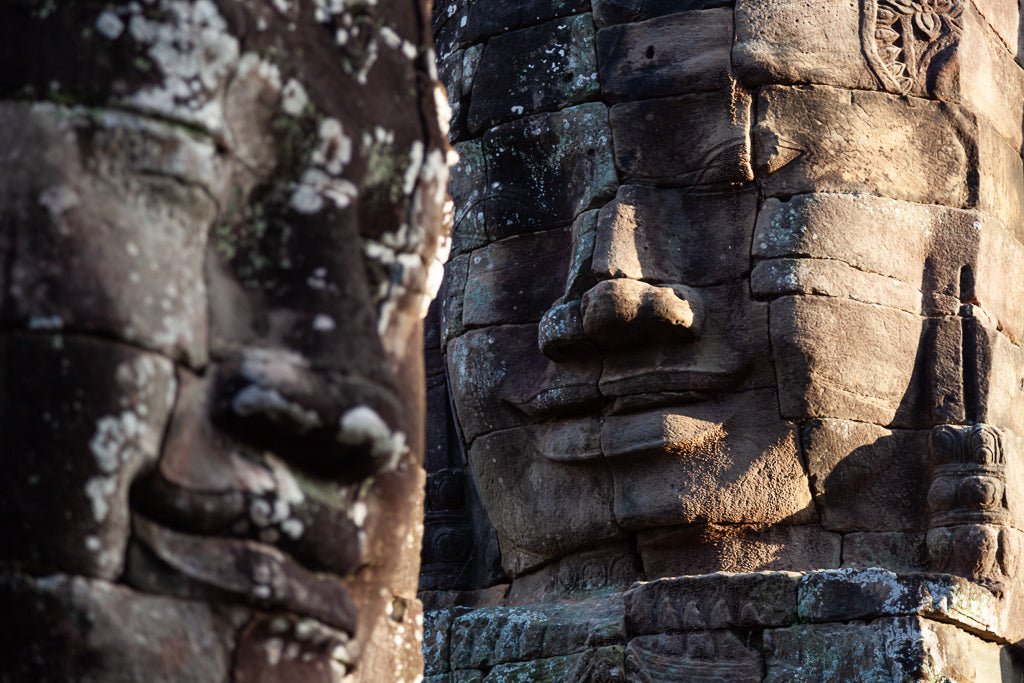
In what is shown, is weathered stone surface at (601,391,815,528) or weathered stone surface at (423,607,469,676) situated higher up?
weathered stone surface at (601,391,815,528)

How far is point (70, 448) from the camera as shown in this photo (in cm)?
251

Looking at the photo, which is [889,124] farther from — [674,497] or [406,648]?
[406,648]

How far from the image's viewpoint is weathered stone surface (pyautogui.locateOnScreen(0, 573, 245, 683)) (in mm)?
2457

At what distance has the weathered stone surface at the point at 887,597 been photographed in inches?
262

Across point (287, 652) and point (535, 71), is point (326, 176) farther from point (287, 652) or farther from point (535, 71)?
point (535, 71)

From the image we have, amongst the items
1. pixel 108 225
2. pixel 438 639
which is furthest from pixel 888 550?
pixel 108 225

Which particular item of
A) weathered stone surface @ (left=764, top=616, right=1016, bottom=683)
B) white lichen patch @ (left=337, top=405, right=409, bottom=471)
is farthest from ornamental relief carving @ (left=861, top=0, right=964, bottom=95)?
white lichen patch @ (left=337, top=405, right=409, bottom=471)

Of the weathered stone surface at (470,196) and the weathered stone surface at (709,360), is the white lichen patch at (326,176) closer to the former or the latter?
the weathered stone surface at (709,360)

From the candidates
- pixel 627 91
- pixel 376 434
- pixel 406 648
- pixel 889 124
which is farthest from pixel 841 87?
pixel 376 434

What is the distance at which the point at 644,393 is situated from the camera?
7262mm

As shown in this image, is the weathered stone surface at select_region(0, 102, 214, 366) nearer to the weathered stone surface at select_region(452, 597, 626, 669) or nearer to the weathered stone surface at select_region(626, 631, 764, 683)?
the weathered stone surface at select_region(626, 631, 764, 683)

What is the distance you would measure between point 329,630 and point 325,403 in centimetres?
32

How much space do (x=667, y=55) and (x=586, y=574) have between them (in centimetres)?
199

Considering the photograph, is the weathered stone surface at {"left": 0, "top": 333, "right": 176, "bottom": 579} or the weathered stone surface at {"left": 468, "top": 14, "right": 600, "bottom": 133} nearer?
the weathered stone surface at {"left": 0, "top": 333, "right": 176, "bottom": 579}
